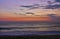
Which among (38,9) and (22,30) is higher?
(38,9)

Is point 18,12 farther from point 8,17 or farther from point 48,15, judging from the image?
point 48,15

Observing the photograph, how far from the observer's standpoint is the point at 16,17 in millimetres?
3049

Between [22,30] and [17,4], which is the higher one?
[17,4]

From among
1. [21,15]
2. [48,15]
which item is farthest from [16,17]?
[48,15]

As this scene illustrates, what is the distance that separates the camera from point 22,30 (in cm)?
306

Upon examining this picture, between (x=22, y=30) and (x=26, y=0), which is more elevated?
(x=26, y=0)

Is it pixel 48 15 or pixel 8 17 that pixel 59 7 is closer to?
pixel 48 15

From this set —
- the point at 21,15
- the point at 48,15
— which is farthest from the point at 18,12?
the point at 48,15

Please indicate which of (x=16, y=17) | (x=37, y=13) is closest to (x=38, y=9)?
(x=37, y=13)

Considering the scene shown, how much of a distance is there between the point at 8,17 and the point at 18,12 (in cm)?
11

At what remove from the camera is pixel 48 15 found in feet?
10.0

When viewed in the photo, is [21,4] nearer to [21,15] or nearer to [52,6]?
[21,15]

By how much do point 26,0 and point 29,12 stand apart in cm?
12

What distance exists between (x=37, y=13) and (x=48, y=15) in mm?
112
